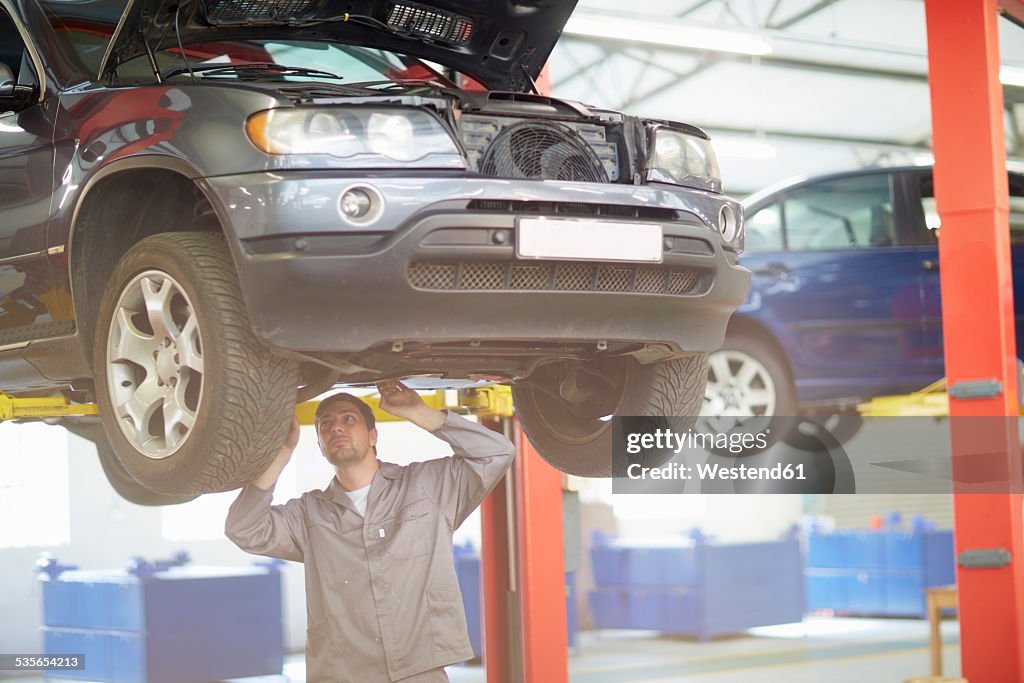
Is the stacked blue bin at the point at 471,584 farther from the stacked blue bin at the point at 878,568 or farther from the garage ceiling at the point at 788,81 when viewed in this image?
the garage ceiling at the point at 788,81

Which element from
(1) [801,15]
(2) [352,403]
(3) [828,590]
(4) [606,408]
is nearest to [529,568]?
(4) [606,408]

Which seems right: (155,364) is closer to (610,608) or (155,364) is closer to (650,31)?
(650,31)

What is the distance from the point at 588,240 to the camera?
237 centimetres

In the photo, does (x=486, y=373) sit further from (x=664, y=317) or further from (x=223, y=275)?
(x=223, y=275)

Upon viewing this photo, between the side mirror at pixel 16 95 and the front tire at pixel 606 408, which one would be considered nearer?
the side mirror at pixel 16 95

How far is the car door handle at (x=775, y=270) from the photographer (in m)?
5.78

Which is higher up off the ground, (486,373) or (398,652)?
(486,373)

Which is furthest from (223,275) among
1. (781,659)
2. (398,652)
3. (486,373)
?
(781,659)

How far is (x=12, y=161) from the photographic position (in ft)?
9.32

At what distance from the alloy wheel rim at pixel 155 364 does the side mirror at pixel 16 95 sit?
0.55 metres

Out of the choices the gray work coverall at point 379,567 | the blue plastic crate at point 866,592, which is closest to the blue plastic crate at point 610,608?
the blue plastic crate at point 866,592

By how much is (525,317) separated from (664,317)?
337 mm

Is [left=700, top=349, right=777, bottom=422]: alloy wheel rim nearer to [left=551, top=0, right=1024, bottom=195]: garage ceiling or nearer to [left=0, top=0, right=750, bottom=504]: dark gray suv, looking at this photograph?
[left=0, top=0, right=750, bottom=504]: dark gray suv

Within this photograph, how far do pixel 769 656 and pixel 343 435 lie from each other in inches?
293
